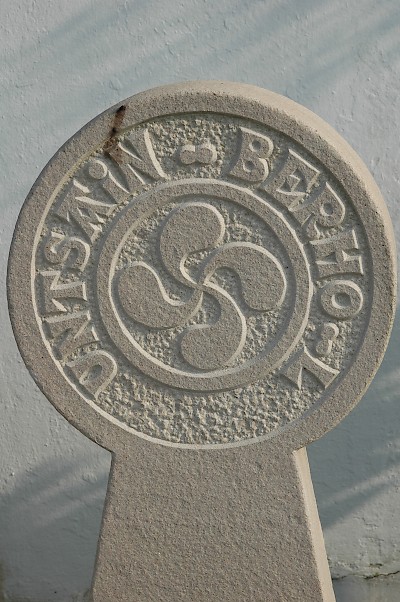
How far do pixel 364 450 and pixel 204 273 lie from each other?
115 centimetres

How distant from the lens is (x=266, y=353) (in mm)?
1901

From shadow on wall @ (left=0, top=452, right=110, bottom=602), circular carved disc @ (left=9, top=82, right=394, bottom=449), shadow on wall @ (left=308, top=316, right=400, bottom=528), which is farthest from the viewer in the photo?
shadow on wall @ (left=0, top=452, right=110, bottom=602)

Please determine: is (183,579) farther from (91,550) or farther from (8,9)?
(8,9)

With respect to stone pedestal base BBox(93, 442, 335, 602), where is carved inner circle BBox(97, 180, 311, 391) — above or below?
above

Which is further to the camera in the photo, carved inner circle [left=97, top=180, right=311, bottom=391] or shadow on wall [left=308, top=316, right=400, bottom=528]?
shadow on wall [left=308, top=316, right=400, bottom=528]

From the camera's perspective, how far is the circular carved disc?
184cm

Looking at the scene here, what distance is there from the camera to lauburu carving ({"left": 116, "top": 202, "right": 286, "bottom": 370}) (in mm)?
1874

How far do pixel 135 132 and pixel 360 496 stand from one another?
Result: 1503 mm

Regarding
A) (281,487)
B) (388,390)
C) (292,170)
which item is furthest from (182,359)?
(388,390)

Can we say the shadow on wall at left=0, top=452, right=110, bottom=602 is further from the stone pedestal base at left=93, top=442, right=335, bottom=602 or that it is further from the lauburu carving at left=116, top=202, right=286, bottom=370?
the lauburu carving at left=116, top=202, right=286, bottom=370

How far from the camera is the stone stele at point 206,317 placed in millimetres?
1843

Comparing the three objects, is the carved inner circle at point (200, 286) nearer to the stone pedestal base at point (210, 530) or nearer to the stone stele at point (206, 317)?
the stone stele at point (206, 317)

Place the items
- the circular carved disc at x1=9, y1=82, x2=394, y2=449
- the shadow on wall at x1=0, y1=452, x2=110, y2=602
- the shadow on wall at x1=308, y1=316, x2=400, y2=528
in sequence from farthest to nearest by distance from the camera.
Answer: the shadow on wall at x1=0, y1=452, x2=110, y2=602 < the shadow on wall at x1=308, y1=316, x2=400, y2=528 < the circular carved disc at x1=9, y1=82, x2=394, y2=449

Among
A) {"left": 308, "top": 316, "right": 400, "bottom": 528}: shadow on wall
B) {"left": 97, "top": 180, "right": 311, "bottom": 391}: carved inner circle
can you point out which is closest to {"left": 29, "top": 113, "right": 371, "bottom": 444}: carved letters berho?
{"left": 97, "top": 180, "right": 311, "bottom": 391}: carved inner circle
